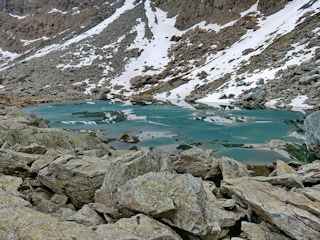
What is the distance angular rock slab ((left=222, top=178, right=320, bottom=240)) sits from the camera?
32.4ft

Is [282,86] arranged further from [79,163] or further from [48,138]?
[79,163]

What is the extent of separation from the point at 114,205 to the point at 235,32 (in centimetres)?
8501

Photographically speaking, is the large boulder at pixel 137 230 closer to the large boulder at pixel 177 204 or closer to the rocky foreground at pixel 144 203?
the rocky foreground at pixel 144 203

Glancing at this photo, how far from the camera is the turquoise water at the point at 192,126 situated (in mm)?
28953

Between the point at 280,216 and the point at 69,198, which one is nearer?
the point at 280,216

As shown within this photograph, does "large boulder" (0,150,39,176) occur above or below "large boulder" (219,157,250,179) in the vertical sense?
above

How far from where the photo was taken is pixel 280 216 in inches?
403

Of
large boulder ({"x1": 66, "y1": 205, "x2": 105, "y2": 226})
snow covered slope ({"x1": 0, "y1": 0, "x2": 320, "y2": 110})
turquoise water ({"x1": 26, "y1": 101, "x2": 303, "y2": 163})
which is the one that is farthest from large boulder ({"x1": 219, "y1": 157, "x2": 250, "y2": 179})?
snow covered slope ({"x1": 0, "y1": 0, "x2": 320, "y2": 110})

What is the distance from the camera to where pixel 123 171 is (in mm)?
12141

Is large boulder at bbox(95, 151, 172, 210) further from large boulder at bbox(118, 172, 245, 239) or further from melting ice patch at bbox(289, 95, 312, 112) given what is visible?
melting ice patch at bbox(289, 95, 312, 112)

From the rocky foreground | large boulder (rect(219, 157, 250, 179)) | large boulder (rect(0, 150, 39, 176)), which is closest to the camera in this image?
the rocky foreground

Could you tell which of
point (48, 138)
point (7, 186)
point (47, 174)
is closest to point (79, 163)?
point (47, 174)

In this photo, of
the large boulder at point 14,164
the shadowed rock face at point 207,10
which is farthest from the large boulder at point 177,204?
the shadowed rock face at point 207,10

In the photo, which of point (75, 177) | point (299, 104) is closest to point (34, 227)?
point (75, 177)
